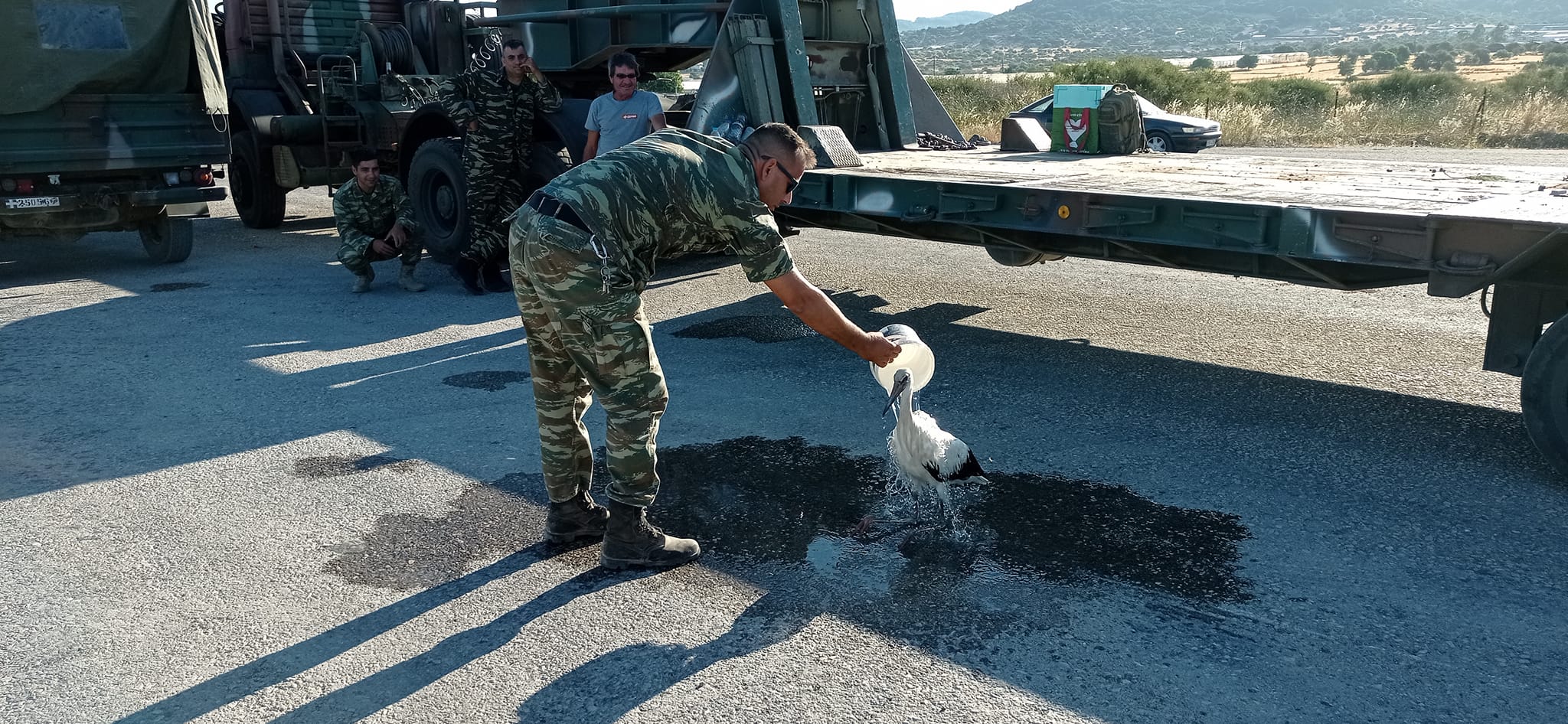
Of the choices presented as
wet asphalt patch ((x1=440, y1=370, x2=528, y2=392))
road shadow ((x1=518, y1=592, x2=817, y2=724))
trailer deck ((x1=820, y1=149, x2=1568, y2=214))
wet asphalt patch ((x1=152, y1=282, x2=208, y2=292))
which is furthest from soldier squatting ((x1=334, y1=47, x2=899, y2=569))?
wet asphalt patch ((x1=152, y1=282, x2=208, y2=292))

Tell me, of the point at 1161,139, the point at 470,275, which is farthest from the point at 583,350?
the point at 1161,139

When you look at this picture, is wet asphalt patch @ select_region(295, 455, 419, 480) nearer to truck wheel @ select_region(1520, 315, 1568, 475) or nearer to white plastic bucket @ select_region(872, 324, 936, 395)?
white plastic bucket @ select_region(872, 324, 936, 395)

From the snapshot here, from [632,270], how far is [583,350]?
11.8 inches

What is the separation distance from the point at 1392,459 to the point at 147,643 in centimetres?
470

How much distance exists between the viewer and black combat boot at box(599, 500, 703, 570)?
13.0ft

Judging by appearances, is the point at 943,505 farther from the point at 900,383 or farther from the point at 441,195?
the point at 441,195

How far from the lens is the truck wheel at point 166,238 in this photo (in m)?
10.2

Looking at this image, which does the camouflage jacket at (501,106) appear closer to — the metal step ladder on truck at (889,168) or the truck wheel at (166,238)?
the metal step ladder on truck at (889,168)

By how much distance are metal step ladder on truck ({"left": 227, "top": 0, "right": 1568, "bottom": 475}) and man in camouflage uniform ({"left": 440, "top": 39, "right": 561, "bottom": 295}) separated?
8.9 inches

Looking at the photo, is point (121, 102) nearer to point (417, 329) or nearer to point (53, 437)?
point (417, 329)

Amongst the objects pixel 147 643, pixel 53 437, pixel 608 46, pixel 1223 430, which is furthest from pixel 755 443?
pixel 608 46

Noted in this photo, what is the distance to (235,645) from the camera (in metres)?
3.49

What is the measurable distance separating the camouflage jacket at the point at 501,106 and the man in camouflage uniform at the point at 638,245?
15.9 ft

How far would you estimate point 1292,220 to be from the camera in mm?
5039
